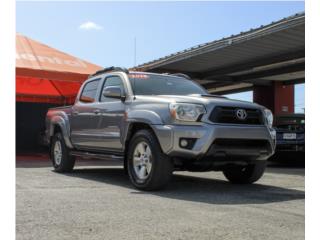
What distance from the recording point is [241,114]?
6410 mm

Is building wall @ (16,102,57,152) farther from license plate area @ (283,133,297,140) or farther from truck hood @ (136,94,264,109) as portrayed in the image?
truck hood @ (136,94,264,109)

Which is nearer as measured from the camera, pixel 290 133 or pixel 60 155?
pixel 60 155

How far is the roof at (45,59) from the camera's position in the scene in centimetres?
1333

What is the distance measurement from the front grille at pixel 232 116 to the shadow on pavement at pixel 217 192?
0.96m

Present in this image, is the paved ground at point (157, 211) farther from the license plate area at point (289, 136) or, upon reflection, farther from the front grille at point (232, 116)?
the license plate area at point (289, 136)

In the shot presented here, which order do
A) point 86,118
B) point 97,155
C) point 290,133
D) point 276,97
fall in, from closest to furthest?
point 97,155
point 86,118
point 290,133
point 276,97

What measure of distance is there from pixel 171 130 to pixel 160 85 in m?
1.59

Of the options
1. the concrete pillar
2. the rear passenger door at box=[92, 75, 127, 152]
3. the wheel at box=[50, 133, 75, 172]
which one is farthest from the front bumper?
the concrete pillar

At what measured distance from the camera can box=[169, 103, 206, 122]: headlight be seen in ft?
20.1

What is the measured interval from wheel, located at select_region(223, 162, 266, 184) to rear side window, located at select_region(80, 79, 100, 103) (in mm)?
2716

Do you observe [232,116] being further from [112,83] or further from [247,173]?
[112,83]

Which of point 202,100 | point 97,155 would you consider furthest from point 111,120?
point 202,100

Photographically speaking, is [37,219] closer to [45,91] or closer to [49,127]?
[49,127]
